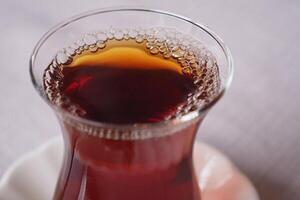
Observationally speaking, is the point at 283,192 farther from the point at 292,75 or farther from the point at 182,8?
the point at 182,8

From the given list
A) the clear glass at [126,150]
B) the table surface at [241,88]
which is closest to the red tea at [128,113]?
the clear glass at [126,150]

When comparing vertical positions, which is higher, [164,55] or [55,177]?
[164,55]

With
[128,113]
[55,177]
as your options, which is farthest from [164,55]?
[55,177]

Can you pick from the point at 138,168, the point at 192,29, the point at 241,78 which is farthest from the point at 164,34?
the point at 241,78

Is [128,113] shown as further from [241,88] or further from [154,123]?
[241,88]

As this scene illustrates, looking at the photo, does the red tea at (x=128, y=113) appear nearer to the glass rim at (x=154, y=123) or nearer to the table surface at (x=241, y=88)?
the glass rim at (x=154, y=123)

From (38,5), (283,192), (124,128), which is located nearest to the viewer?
(124,128)

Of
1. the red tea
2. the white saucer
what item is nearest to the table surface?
the white saucer
